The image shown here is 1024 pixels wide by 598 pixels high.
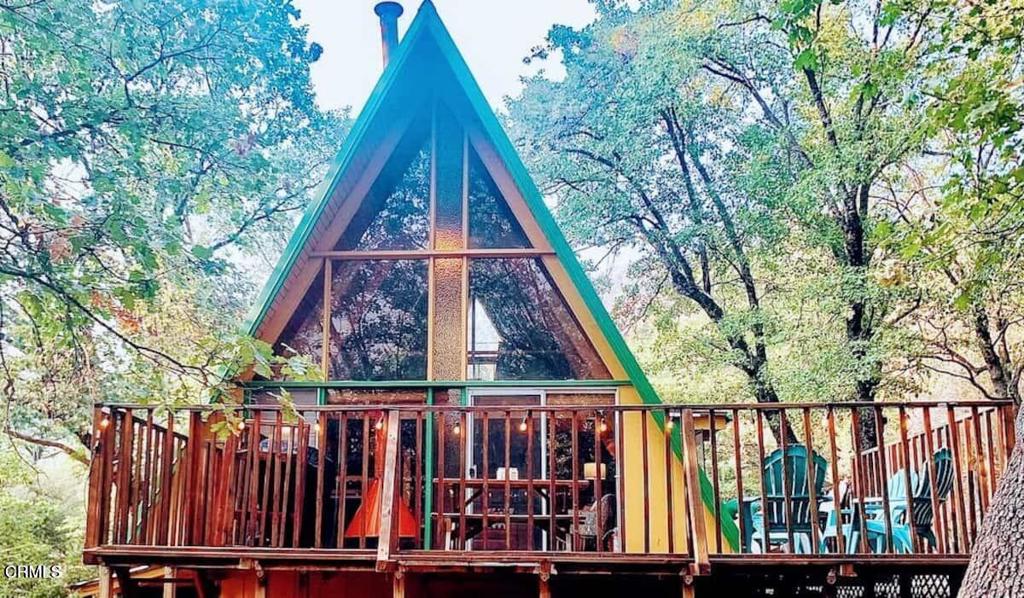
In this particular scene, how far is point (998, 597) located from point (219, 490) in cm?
556

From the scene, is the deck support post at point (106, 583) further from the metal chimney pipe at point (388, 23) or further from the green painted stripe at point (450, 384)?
the metal chimney pipe at point (388, 23)

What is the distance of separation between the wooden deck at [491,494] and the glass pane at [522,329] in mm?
494

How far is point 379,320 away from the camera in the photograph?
8047 mm

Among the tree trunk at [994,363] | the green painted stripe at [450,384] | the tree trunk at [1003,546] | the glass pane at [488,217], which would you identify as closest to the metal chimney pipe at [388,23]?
the glass pane at [488,217]

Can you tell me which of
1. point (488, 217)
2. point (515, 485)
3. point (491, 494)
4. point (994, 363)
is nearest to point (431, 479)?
point (491, 494)

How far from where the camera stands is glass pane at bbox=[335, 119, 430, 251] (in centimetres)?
818

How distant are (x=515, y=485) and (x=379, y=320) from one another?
2486mm

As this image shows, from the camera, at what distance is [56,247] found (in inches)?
151

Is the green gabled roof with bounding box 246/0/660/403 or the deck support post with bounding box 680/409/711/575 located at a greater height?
the green gabled roof with bounding box 246/0/660/403

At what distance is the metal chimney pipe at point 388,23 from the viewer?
9492 mm

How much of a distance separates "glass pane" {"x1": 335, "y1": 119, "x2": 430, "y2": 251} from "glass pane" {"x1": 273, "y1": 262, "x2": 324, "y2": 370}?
0.57 metres

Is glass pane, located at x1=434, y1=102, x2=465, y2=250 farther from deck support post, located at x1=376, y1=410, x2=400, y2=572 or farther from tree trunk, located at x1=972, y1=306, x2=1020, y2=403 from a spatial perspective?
tree trunk, located at x1=972, y1=306, x2=1020, y2=403

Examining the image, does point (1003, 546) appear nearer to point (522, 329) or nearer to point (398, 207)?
point (522, 329)

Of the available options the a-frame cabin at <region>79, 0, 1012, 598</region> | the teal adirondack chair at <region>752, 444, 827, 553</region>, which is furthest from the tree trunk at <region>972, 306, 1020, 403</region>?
the teal adirondack chair at <region>752, 444, 827, 553</region>
